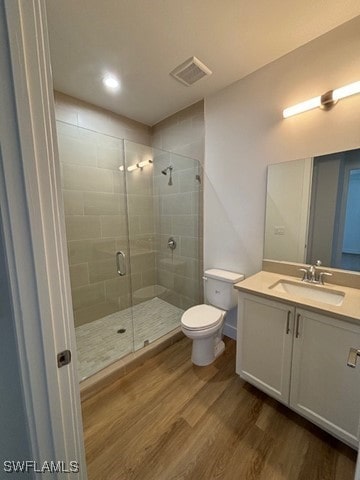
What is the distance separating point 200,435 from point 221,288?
1084 millimetres

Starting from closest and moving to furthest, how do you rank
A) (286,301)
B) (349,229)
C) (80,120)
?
1. (286,301)
2. (349,229)
3. (80,120)

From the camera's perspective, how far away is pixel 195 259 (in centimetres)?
251

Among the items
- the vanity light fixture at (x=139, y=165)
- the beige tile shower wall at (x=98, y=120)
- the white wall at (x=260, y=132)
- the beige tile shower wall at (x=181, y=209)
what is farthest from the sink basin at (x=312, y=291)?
the beige tile shower wall at (x=98, y=120)

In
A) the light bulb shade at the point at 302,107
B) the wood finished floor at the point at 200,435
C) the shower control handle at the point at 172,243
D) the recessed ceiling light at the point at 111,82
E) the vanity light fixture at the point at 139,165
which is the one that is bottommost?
the wood finished floor at the point at 200,435

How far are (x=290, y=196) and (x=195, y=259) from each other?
125 cm

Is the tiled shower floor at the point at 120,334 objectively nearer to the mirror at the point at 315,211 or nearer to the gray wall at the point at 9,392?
the gray wall at the point at 9,392

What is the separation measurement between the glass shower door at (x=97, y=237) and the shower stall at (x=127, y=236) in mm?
10

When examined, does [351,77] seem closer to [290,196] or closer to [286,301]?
[290,196]

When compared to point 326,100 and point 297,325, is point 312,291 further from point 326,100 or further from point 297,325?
point 326,100

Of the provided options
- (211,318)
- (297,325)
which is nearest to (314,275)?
(297,325)

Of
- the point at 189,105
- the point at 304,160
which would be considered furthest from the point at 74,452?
the point at 189,105

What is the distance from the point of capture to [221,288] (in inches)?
79.0

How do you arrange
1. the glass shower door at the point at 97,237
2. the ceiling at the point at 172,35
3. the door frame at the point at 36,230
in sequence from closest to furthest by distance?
the door frame at the point at 36,230
the ceiling at the point at 172,35
the glass shower door at the point at 97,237

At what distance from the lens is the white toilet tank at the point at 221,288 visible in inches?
77.0
